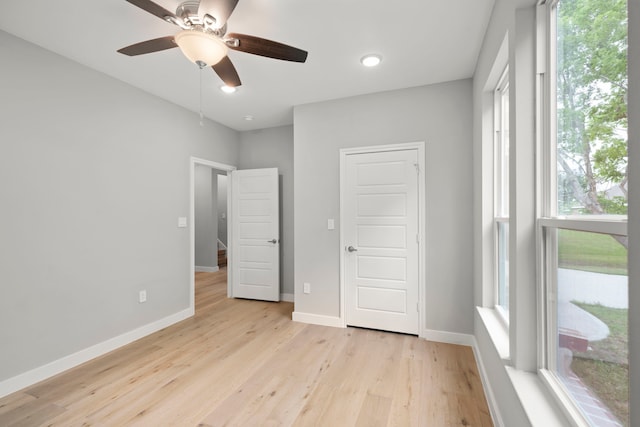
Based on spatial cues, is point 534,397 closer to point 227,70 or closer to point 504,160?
point 504,160

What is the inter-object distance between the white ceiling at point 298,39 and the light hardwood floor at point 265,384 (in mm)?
2660

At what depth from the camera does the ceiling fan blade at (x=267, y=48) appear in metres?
1.69

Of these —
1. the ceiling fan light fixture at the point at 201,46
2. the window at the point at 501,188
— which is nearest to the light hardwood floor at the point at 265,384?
the window at the point at 501,188

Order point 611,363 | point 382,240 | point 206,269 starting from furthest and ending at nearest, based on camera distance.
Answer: point 206,269, point 382,240, point 611,363

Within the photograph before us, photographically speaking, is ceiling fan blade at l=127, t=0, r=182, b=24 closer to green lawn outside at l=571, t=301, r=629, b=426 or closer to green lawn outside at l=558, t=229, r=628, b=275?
green lawn outside at l=558, t=229, r=628, b=275

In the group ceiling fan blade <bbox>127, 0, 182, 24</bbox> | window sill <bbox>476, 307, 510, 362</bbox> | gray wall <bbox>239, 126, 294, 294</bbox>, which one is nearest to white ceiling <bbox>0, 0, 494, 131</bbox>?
ceiling fan blade <bbox>127, 0, 182, 24</bbox>

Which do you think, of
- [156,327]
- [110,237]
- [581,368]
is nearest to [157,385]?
[156,327]

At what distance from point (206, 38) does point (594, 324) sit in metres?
2.18

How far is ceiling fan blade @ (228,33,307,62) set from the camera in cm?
169

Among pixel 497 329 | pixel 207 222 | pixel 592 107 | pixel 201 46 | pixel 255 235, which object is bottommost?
pixel 497 329

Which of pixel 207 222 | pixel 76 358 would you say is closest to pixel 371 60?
pixel 76 358

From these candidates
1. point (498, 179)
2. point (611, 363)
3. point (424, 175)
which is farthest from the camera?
point (424, 175)

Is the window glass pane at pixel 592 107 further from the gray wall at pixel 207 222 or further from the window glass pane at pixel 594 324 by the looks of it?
the gray wall at pixel 207 222

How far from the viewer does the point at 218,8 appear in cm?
147
